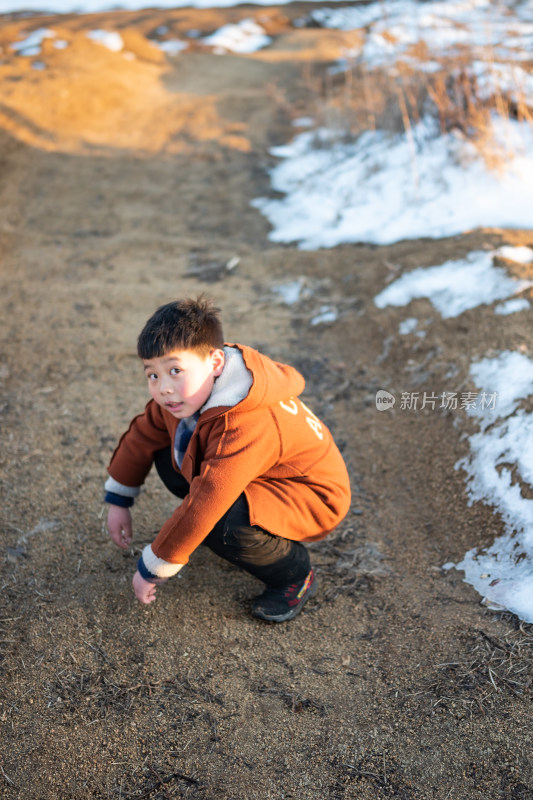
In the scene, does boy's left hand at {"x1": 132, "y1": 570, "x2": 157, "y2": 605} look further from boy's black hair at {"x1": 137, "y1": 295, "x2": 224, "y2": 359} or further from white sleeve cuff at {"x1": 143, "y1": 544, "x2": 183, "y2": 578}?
boy's black hair at {"x1": 137, "y1": 295, "x2": 224, "y2": 359}

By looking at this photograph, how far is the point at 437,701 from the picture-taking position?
1.82 meters

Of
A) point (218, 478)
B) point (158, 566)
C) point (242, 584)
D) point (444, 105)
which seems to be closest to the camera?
point (218, 478)

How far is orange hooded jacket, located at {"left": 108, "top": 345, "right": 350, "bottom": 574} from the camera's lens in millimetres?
1717

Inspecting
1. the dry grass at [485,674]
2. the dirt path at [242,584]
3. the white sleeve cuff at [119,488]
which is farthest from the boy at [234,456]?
the dry grass at [485,674]

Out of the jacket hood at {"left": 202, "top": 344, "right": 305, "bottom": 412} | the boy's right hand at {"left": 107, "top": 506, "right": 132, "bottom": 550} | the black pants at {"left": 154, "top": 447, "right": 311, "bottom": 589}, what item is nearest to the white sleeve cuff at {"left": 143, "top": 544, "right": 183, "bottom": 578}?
the black pants at {"left": 154, "top": 447, "right": 311, "bottom": 589}

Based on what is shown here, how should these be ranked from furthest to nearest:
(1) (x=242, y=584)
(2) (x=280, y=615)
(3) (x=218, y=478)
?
(1) (x=242, y=584)
(2) (x=280, y=615)
(3) (x=218, y=478)

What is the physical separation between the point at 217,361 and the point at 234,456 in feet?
0.97

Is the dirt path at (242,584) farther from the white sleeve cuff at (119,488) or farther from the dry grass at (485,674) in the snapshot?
the white sleeve cuff at (119,488)

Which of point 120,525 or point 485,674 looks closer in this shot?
point 485,674

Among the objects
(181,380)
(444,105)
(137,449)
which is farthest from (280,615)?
(444,105)

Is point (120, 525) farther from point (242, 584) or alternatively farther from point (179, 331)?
point (179, 331)

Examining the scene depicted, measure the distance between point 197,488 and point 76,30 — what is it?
11.2 meters

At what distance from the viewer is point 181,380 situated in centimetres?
178

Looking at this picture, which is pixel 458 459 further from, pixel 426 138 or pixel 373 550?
pixel 426 138
